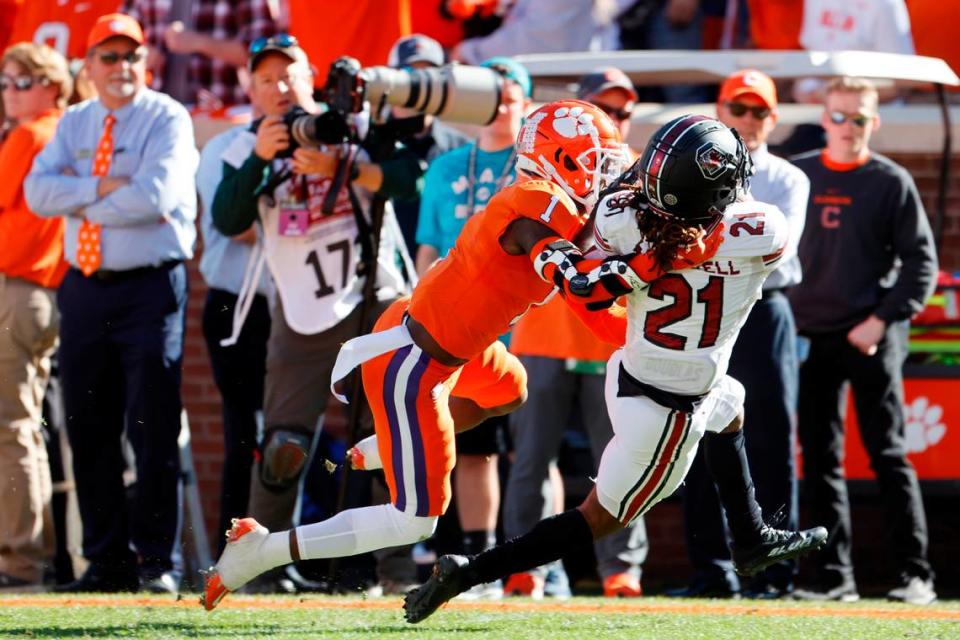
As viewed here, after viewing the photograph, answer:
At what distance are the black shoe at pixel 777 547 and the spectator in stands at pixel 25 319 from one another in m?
3.38

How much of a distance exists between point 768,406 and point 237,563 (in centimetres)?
264

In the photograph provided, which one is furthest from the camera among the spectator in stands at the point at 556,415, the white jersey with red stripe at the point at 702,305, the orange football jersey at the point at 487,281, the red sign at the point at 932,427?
the red sign at the point at 932,427

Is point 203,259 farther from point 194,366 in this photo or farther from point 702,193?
point 702,193

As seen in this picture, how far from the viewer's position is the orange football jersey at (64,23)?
991 centimetres

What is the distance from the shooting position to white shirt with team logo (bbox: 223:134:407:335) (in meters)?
7.35

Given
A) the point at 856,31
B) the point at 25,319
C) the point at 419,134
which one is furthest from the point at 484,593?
the point at 856,31

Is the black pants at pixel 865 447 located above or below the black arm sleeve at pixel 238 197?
below

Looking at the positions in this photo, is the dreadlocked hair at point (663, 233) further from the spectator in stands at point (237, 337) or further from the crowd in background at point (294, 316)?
the spectator in stands at point (237, 337)

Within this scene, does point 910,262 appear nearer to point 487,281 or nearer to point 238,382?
point 487,281

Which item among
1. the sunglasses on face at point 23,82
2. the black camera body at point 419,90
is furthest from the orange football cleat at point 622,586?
the sunglasses on face at point 23,82

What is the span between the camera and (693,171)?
5.42m

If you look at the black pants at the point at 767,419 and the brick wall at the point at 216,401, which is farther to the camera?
the brick wall at the point at 216,401

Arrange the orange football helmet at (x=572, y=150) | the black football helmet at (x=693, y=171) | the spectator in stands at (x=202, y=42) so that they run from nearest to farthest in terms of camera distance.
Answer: the black football helmet at (x=693, y=171) < the orange football helmet at (x=572, y=150) < the spectator in stands at (x=202, y=42)

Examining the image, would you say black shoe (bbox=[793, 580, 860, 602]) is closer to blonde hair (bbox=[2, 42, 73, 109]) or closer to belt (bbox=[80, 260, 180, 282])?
belt (bbox=[80, 260, 180, 282])
